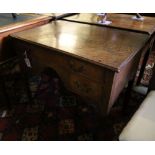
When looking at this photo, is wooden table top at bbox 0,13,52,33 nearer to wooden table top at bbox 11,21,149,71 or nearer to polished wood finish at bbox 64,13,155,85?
wooden table top at bbox 11,21,149,71

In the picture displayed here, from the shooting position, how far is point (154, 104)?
0.88 metres

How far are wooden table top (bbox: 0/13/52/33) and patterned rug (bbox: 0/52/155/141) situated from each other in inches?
14.4

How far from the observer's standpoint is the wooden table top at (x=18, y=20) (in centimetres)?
108

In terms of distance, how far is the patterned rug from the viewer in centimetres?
122

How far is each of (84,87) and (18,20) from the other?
0.75 m

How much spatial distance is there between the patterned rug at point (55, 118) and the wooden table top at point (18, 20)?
1.20ft

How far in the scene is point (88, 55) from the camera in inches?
31.3

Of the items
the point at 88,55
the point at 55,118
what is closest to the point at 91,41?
the point at 88,55

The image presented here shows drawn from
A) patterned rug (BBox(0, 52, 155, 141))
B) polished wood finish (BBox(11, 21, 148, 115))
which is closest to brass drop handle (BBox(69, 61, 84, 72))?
polished wood finish (BBox(11, 21, 148, 115))

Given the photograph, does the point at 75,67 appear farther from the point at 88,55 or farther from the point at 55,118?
the point at 55,118

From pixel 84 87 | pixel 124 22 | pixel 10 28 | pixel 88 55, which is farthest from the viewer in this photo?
pixel 124 22
